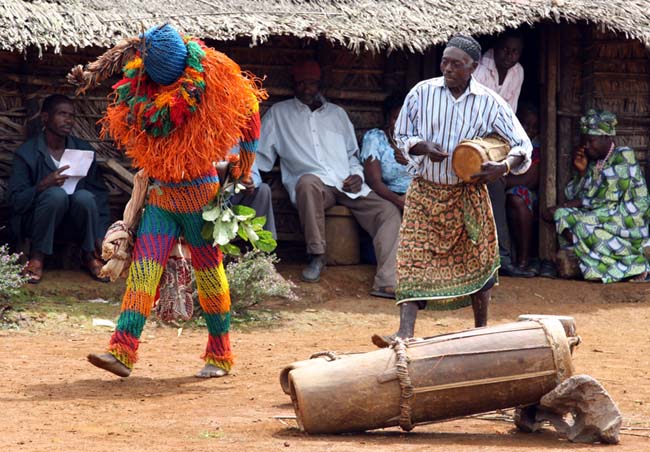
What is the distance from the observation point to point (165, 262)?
21.1 feet

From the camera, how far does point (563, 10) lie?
10430mm

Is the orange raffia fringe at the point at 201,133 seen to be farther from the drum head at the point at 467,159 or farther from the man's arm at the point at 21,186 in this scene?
the man's arm at the point at 21,186

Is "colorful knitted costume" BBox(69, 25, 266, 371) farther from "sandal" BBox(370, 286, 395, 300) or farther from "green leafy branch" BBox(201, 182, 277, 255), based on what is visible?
"sandal" BBox(370, 286, 395, 300)

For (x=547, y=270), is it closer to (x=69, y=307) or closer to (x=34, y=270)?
(x=69, y=307)

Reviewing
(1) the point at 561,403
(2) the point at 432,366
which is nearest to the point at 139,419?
(2) the point at 432,366

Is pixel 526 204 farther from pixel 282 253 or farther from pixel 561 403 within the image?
pixel 561 403

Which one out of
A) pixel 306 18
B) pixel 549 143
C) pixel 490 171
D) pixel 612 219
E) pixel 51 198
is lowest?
pixel 612 219

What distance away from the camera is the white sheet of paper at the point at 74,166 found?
31.7ft

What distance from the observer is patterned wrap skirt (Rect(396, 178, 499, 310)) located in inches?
254

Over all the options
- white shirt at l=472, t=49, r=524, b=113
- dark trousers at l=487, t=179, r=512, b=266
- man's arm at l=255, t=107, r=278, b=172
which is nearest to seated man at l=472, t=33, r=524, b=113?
white shirt at l=472, t=49, r=524, b=113

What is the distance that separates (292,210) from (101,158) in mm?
1884

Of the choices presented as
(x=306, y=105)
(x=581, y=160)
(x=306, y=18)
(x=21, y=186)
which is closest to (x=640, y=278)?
(x=581, y=160)

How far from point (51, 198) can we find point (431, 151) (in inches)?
162

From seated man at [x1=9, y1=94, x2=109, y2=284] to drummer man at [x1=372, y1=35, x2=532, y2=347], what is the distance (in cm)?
380
